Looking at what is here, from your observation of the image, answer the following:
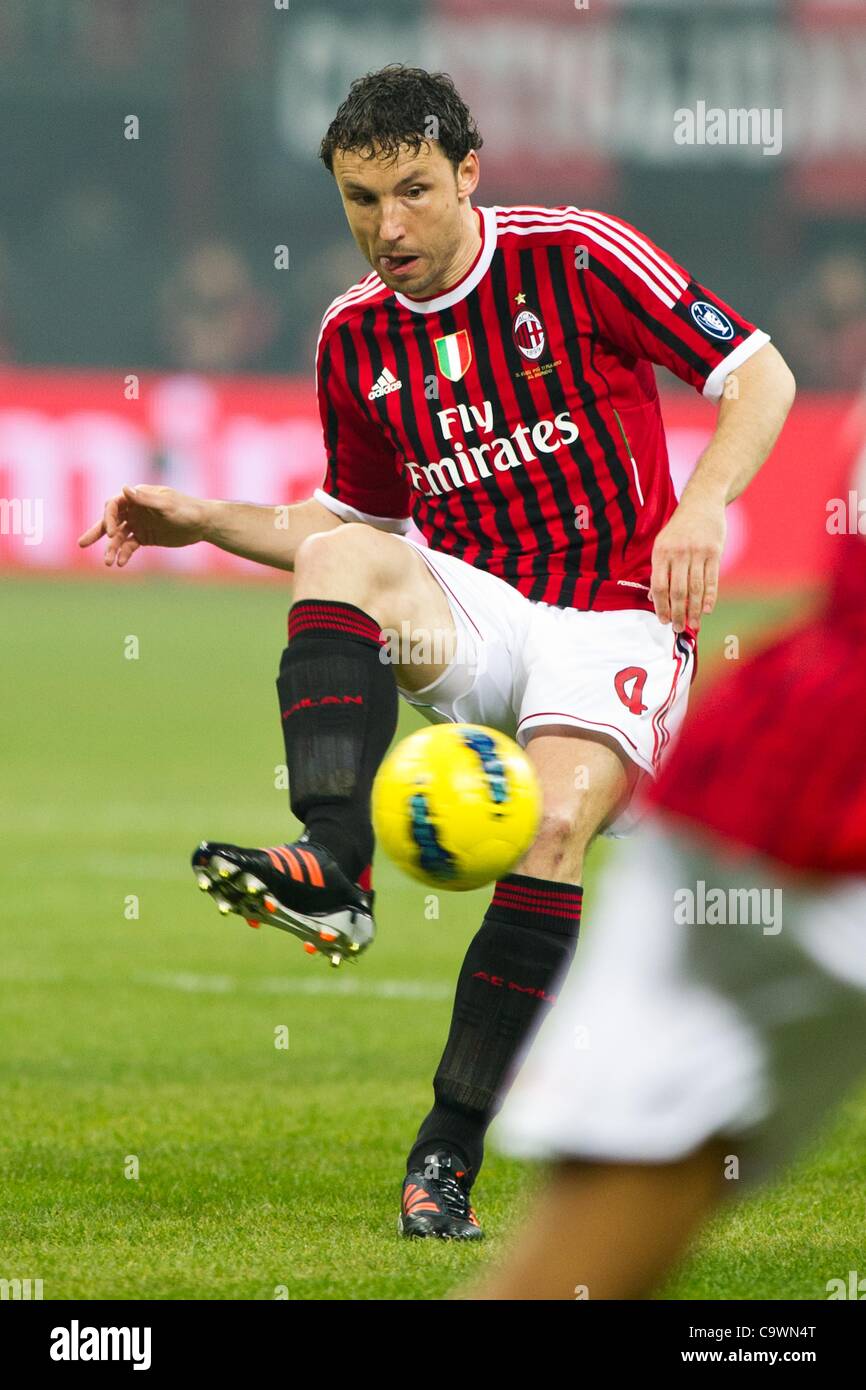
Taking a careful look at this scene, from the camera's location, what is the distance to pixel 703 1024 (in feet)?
6.20

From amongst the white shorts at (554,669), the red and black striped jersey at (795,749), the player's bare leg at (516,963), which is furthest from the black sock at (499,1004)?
the red and black striped jersey at (795,749)

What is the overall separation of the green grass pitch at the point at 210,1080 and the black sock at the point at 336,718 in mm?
723

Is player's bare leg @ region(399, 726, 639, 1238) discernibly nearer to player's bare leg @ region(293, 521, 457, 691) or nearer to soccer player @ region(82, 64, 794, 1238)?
soccer player @ region(82, 64, 794, 1238)

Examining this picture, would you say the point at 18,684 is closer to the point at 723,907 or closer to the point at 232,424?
the point at 232,424

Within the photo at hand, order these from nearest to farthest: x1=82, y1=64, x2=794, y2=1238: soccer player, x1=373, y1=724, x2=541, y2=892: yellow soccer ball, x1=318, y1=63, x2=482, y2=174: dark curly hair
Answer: x1=373, y1=724, x2=541, y2=892: yellow soccer ball → x1=82, y1=64, x2=794, y2=1238: soccer player → x1=318, y1=63, x2=482, y2=174: dark curly hair

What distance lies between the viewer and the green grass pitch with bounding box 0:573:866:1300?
12.4 ft

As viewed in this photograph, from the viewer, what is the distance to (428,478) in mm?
4445

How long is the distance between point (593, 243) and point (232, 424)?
595 inches

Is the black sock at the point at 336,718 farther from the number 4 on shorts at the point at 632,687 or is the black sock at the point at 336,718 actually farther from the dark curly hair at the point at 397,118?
the dark curly hair at the point at 397,118

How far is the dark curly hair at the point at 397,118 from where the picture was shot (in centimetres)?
404

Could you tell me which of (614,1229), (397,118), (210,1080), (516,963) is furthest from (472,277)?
(614,1229)

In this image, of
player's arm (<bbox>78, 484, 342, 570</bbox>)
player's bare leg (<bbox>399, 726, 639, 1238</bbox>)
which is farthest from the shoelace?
player's arm (<bbox>78, 484, 342, 570</bbox>)

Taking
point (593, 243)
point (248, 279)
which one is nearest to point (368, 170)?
point (593, 243)

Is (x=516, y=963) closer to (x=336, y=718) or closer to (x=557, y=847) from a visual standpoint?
(x=557, y=847)
